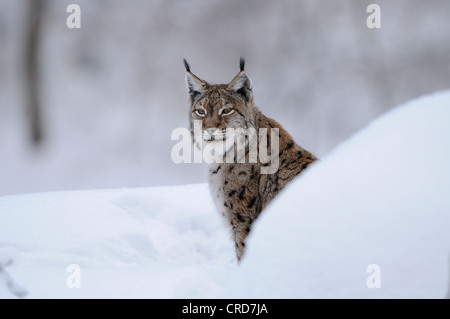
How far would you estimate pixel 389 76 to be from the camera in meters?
8.06

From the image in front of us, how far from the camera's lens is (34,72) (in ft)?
30.7

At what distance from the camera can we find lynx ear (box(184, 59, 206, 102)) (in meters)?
3.56

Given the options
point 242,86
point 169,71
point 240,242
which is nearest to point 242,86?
point 242,86

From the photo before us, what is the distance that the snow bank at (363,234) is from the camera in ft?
5.20

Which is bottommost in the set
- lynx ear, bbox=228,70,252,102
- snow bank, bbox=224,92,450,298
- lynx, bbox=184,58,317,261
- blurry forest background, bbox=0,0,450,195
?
snow bank, bbox=224,92,450,298

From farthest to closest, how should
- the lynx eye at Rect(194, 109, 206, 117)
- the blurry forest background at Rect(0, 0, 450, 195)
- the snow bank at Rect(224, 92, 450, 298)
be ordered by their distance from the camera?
the blurry forest background at Rect(0, 0, 450, 195) < the lynx eye at Rect(194, 109, 206, 117) < the snow bank at Rect(224, 92, 450, 298)

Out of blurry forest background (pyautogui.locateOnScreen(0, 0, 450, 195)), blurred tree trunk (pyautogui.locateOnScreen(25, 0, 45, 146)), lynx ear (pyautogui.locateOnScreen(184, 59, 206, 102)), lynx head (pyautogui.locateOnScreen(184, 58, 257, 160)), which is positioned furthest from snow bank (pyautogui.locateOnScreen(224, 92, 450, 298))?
blurred tree trunk (pyautogui.locateOnScreen(25, 0, 45, 146))

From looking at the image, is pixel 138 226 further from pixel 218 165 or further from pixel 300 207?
pixel 300 207

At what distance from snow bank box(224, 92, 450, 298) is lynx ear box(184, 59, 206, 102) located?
1873 millimetres

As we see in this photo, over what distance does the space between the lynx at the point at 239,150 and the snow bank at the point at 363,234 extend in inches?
50.8

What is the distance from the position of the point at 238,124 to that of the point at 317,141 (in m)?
5.09

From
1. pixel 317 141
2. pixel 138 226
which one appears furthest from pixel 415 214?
pixel 317 141

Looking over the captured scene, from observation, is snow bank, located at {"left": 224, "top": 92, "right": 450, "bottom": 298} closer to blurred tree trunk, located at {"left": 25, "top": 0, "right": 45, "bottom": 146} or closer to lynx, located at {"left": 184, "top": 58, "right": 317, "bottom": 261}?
lynx, located at {"left": 184, "top": 58, "right": 317, "bottom": 261}

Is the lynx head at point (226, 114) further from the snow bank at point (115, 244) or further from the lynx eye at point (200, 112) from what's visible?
the snow bank at point (115, 244)
